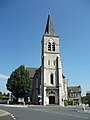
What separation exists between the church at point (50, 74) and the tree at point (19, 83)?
4.31m

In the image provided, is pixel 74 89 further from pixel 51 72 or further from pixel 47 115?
pixel 47 115

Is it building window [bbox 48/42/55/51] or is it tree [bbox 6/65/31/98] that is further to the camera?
building window [bbox 48/42/55/51]

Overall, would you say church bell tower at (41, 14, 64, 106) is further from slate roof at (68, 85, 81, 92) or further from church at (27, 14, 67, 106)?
slate roof at (68, 85, 81, 92)

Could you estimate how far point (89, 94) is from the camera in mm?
39188

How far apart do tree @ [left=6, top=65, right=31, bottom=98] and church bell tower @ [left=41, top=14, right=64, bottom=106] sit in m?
4.96

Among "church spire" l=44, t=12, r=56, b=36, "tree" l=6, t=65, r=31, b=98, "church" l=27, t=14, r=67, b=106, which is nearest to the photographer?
"church" l=27, t=14, r=67, b=106

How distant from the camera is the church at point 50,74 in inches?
2234

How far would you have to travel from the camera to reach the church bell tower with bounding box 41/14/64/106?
56781 mm

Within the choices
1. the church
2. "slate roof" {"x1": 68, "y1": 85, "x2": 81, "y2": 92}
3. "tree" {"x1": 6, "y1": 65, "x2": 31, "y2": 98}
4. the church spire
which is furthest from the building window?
"slate roof" {"x1": 68, "y1": 85, "x2": 81, "y2": 92}

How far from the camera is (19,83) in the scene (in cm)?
5744

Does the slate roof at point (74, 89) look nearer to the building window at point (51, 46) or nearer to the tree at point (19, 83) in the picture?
the building window at point (51, 46)

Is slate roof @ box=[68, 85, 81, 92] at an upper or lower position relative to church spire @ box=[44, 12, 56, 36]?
lower

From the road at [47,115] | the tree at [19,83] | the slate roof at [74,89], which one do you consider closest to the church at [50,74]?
the tree at [19,83]

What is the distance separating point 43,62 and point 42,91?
889 cm
